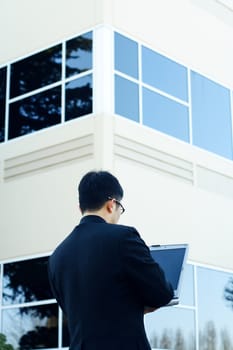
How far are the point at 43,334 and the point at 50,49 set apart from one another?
478 cm

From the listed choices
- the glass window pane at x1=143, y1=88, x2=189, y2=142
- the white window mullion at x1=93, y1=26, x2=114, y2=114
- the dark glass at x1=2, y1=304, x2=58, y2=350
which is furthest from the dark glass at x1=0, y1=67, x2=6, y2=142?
the dark glass at x1=2, y1=304, x2=58, y2=350

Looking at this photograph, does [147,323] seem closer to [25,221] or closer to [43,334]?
[43,334]

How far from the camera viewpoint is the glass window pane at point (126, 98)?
1216cm

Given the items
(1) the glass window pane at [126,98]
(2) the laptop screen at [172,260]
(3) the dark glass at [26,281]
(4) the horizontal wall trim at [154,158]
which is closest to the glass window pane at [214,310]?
(4) the horizontal wall trim at [154,158]

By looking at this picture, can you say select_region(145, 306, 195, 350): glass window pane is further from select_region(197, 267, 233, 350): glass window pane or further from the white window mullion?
the white window mullion

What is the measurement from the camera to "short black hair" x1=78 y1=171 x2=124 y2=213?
3291 mm

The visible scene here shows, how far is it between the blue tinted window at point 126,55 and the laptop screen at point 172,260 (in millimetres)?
9006

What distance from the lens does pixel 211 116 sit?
14227 mm

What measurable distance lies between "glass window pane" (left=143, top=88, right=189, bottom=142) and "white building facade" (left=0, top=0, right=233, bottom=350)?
0.08 ft

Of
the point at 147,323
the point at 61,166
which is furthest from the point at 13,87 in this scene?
the point at 147,323

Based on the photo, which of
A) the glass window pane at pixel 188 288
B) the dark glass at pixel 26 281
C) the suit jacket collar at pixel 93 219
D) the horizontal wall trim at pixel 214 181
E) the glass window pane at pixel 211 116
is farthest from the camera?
the glass window pane at pixel 211 116

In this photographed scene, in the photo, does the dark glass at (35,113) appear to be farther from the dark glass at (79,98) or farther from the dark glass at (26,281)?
the dark glass at (26,281)

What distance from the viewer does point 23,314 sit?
11945 millimetres

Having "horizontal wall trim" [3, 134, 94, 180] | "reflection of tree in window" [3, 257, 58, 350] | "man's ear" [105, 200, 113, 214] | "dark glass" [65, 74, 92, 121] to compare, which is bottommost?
"man's ear" [105, 200, 113, 214]
